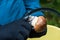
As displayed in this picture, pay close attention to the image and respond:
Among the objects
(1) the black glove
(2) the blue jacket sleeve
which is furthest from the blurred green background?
(1) the black glove

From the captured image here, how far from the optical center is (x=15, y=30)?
2.26ft

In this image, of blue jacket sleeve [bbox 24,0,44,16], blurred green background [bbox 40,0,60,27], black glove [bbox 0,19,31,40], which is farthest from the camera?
blurred green background [bbox 40,0,60,27]

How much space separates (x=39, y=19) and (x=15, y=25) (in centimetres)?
12

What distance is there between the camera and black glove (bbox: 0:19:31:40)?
671 millimetres

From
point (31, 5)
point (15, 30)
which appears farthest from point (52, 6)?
point (15, 30)

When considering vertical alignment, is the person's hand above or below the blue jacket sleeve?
below

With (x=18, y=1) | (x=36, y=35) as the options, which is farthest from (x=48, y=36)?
(x=18, y=1)

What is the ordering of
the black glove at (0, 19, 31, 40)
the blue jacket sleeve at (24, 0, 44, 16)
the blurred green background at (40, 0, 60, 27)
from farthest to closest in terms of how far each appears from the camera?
the blurred green background at (40, 0, 60, 27) → the blue jacket sleeve at (24, 0, 44, 16) → the black glove at (0, 19, 31, 40)

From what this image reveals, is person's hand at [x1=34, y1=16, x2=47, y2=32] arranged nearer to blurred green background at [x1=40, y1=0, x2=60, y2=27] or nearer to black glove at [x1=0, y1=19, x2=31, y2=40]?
black glove at [x1=0, y1=19, x2=31, y2=40]

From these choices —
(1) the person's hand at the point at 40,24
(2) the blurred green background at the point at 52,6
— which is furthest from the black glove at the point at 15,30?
(2) the blurred green background at the point at 52,6

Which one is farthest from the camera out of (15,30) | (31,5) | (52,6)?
(52,6)

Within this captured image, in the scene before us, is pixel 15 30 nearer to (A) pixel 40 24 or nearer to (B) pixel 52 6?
(A) pixel 40 24

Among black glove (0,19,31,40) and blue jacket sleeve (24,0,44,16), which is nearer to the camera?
black glove (0,19,31,40)

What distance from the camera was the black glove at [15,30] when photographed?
671mm
